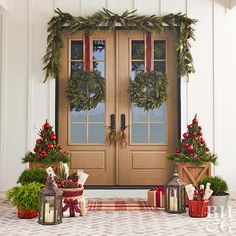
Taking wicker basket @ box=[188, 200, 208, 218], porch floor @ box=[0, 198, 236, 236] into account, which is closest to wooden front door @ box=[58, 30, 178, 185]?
porch floor @ box=[0, 198, 236, 236]

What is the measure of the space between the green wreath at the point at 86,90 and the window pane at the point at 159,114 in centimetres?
80

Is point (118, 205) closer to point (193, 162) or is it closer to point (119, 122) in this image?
point (193, 162)

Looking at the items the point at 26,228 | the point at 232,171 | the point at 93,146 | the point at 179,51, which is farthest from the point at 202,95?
the point at 26,228

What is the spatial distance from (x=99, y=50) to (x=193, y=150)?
2.18 metres

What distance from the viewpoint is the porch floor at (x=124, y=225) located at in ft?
13.8

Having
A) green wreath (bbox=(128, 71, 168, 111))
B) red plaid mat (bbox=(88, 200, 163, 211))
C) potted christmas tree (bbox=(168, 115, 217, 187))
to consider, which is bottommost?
red plaid mat (bbox=(88, 200, 163, 211))

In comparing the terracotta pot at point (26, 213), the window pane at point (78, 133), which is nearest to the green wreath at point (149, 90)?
the window pane at point (78, 133)

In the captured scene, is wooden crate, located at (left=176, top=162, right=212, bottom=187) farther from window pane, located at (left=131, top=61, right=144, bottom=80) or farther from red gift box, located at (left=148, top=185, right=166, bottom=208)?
window pane, located at (left=131, top=61, right=144, bottom=80)

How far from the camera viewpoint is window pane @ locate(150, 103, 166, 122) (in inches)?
266

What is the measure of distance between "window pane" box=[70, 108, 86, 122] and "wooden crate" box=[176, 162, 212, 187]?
1.74m

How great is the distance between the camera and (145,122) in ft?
22.2

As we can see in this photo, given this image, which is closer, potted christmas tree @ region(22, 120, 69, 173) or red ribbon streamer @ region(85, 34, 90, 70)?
potted christmas tree @ region(22, 120, 69, 173)

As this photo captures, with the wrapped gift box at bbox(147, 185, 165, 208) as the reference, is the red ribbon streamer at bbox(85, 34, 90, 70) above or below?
above

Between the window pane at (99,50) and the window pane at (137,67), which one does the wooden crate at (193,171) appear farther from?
the window pane at (99,50)
